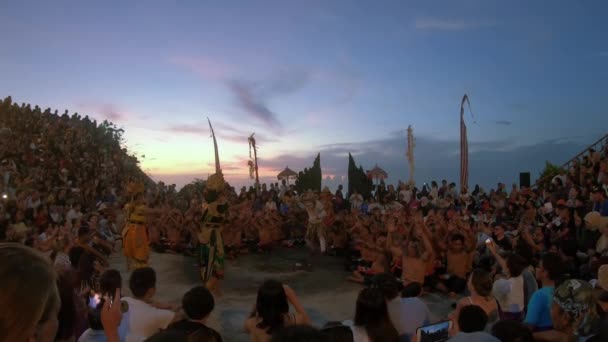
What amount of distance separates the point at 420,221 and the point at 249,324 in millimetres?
6233

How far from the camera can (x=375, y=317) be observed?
3.36 meters

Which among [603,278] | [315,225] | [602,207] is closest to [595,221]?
[602,207]

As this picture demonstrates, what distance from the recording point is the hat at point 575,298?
3.20 meters

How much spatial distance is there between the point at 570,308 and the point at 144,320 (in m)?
3.07

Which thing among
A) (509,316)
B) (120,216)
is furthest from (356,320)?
(120,216)

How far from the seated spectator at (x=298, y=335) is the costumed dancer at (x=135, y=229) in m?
7.64

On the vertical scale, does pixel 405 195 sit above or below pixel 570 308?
above

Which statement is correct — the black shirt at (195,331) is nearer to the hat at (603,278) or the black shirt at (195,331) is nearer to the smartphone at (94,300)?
the smartphone at (94,300)

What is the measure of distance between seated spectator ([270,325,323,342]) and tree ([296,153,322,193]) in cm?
2843

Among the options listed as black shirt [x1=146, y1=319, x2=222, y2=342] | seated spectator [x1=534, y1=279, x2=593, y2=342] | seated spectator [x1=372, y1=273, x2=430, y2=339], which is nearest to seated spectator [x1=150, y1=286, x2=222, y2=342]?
black shirt [x1=146, y1=319, x2=222, y2=342]

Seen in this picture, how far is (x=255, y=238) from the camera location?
1473 cm

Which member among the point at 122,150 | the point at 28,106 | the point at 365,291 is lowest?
the point at 365,291

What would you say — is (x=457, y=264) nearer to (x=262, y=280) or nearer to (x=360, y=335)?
(x=262, y=280)

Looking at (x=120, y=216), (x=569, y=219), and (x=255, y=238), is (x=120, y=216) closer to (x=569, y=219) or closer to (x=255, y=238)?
(x=255, y=238)
